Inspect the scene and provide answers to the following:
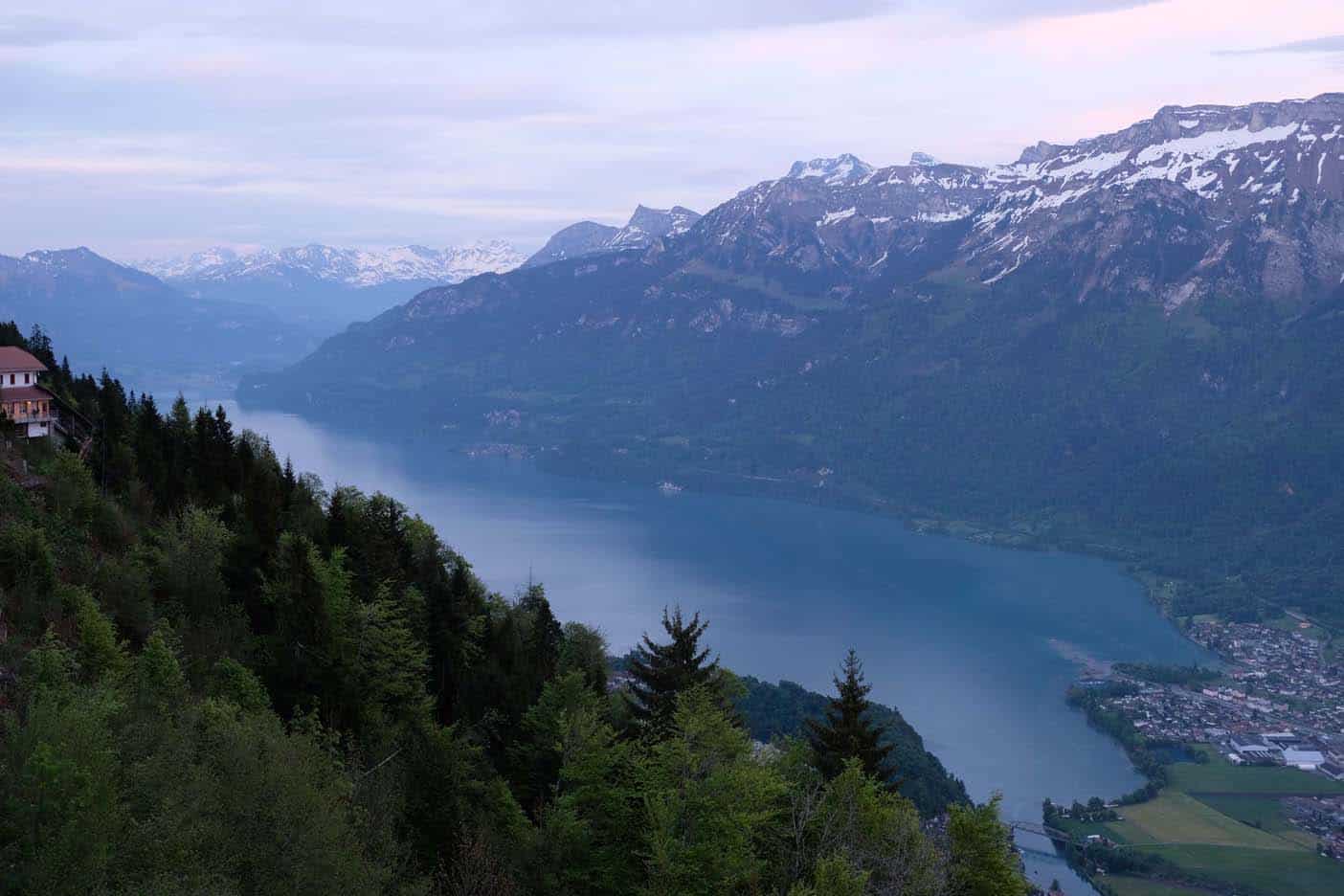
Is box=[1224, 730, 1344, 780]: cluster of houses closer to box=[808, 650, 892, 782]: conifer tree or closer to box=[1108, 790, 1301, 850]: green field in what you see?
box=[1108, 790, 1301, 850]: green field

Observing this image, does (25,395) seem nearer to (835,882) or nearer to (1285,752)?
(835,882)

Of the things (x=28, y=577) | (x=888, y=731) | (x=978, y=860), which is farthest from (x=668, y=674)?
(x=888, y=731)

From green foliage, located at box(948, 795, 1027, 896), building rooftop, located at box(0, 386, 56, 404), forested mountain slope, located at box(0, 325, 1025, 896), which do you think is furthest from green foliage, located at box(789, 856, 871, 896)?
building rooftop, located at box(0, 386, 56, 404)

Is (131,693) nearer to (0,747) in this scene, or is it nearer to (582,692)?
(0,747)

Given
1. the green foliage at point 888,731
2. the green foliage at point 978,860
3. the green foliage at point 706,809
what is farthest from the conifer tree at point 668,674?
the green foliage at point 888,731

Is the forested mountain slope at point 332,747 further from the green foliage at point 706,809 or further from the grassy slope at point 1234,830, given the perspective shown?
the grassy slope at point 1234,830

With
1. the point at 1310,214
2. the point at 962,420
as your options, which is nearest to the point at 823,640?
the point at 962,420
